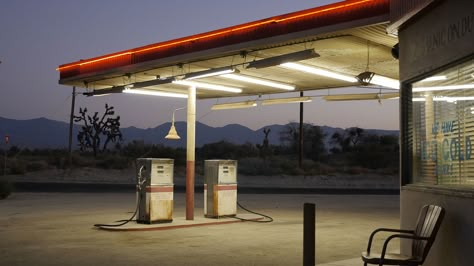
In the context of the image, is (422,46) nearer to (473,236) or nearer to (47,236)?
(473,236)

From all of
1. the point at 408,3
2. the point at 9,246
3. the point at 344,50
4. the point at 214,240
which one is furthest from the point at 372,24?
the point at 9,246

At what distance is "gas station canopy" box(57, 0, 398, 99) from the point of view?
11.6 meters

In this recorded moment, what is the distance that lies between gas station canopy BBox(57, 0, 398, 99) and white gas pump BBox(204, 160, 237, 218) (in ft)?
7.77

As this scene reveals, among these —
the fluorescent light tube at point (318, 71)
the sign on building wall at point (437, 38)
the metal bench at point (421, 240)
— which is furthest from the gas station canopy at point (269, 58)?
the metal bench at point (421, 240)

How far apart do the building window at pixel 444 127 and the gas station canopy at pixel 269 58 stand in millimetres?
2072

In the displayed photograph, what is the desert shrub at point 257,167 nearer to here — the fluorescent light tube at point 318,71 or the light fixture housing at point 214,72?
the fluorescent light tube at point 318,71

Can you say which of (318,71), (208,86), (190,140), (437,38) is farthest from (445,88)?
(208,86)

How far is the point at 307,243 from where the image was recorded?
7.73 m

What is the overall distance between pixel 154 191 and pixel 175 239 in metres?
2.77

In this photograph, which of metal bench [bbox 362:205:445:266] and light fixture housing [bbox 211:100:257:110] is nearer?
metal bench [bbox 362:205:445:266]

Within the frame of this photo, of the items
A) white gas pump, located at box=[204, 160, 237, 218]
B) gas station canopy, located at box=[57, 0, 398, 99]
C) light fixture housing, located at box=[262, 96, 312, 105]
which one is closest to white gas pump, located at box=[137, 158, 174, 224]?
white gas pump, located at box=[204, 160, 237, 218]

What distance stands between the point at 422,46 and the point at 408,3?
663mm

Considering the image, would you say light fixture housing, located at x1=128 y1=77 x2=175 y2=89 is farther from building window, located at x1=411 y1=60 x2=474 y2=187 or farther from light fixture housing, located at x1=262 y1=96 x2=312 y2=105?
building window, located at x1=411 y1=60 x2=474 y2=187

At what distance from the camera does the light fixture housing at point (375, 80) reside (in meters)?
13.5
